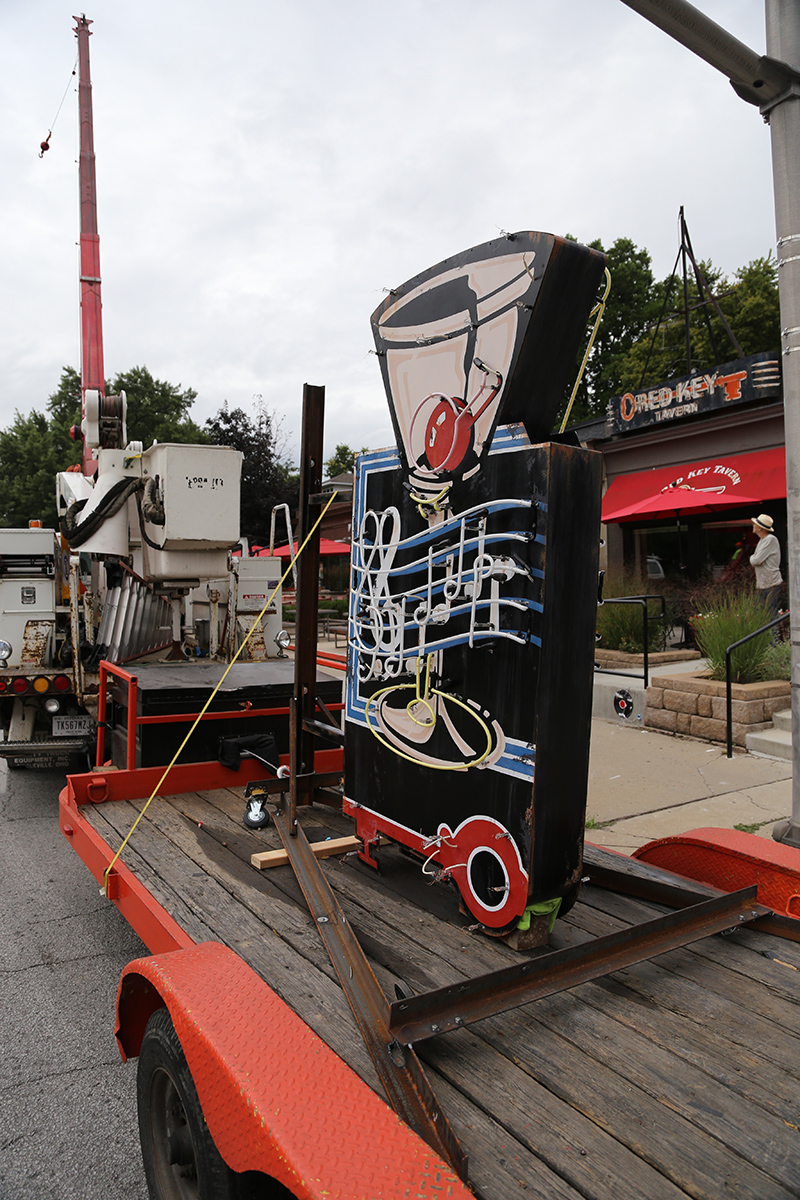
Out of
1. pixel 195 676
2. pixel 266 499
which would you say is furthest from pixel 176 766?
pixel 266 499

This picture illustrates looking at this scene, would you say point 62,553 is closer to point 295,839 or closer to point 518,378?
point 295,839

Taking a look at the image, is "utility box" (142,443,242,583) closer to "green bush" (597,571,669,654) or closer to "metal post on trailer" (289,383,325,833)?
"metal post on trailer" (289,383,325,833)

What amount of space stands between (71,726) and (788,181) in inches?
259

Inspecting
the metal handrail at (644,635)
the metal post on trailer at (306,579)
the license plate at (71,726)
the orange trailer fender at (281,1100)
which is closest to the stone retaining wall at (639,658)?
the metal handrail at (644,635)

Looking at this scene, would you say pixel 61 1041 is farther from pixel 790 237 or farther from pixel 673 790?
pixel 790 237

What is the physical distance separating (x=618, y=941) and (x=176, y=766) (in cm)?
311

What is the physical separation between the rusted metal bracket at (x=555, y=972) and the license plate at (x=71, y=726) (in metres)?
5.53

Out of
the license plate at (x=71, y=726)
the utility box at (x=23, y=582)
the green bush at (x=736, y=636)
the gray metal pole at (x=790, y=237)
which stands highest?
the gray metal pole at (x=790, y=237)

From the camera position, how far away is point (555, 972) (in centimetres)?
233

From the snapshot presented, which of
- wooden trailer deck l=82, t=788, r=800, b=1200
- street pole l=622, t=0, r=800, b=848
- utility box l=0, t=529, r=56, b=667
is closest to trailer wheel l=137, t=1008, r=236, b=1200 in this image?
wooden trailer deck l=82, t=788, r=800, b=1200

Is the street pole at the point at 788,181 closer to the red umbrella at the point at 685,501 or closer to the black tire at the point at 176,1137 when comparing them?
the black tire at the point at 176,1137

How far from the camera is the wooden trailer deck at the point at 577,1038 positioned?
1.74 metres

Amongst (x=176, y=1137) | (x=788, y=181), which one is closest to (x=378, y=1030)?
(x=176, y=1137)

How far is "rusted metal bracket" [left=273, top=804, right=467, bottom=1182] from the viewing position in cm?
176
